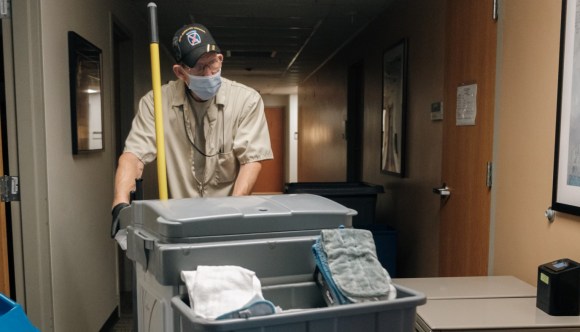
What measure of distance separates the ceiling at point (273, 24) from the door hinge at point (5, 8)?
1126 mm

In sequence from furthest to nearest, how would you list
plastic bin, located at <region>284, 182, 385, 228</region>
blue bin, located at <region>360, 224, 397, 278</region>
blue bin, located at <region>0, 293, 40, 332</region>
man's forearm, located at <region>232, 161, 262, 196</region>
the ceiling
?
1. the ceiling
2. plastic bin, located at <region>284, 182, 385, 228</region>
3. blue bin, located at <region>360, 224, 397, 278</region>
4. man's forearm, located at <region>232, 161, 262, 196</region>
5. blue bin, located at <region>0, 293, 40, 332</region>

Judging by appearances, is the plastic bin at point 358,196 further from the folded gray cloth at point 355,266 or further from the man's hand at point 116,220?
the folded gray cloth at point 355,266

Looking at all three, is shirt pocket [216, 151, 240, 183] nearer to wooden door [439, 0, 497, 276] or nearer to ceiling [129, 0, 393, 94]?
wooden door [439, 0, 497, 276]

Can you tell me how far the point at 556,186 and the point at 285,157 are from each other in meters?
9.62

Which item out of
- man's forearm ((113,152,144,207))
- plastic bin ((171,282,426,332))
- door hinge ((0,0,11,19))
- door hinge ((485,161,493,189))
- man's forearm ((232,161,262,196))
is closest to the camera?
plastic bin ((171,282,426,332))

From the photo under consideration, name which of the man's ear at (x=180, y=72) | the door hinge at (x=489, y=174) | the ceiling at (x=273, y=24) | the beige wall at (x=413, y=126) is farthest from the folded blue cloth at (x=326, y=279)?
the ceiling at (x=273, y=24)

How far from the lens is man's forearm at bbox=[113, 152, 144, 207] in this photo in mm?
1285

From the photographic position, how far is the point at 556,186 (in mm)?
1592

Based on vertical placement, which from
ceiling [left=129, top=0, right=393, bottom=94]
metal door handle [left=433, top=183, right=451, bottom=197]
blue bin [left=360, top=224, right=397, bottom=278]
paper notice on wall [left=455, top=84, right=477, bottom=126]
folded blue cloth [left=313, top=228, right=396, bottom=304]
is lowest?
blue bin [left=360, top=224, right=397, bottom=278]

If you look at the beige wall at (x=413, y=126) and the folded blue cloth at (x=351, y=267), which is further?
the beige wall at (x=413, y=126)

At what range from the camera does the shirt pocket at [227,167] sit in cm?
162

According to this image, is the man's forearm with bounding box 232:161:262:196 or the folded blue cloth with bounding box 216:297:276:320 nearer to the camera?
the folded blue cloth with bounding box 216:297:276:320

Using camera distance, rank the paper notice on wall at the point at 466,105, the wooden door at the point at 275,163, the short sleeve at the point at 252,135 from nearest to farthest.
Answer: the short sleeve at the point at 252,135 → the paper notice on wall at the point at 466,105 → the wooden door at the point at 275,163

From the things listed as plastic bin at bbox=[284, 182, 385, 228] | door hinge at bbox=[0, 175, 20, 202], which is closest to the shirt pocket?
door hinge at bbox=[0, 175, 20, 202]
